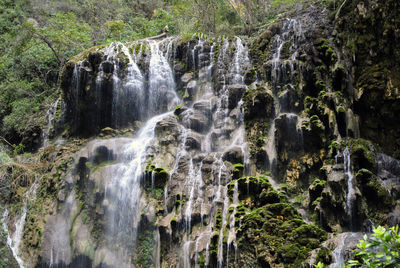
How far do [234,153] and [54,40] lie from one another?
16777mm

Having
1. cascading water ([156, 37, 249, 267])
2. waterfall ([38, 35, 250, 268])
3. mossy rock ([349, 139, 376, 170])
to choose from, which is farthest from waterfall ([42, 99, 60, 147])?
mossy rock ([349, 139, 376, 170])

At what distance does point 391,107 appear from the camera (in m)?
10.4

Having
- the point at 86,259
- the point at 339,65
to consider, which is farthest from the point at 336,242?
the point at 86,259

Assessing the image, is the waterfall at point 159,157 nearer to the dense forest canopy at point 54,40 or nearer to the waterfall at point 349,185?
the waterfall at point 349,185

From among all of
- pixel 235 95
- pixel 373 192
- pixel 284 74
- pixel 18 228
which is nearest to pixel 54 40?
pixel 18 228

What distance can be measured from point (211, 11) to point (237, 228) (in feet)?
63.7

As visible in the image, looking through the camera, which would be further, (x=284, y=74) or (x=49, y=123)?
(x=49, y=123)

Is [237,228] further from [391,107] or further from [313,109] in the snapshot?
[391,107]

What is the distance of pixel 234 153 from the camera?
12516mm

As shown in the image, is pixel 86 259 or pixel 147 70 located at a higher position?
pixel 147 70

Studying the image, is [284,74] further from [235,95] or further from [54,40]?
[54,40]

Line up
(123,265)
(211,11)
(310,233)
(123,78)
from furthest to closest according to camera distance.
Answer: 1. (211,11)
2. (123,78)
3. (123,265)
4. (310,233)

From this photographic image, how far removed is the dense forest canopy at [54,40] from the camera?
20516mm

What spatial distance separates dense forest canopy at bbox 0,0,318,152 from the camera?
Answer: 20.5 metres
